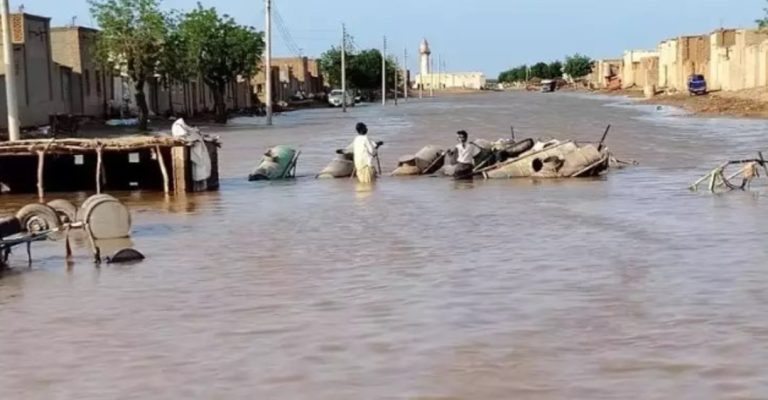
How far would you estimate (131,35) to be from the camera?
169 feet

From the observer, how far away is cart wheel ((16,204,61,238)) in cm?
1449

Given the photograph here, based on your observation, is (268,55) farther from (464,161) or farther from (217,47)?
(464,161)

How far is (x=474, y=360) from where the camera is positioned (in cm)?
812

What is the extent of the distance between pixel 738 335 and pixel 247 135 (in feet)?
135

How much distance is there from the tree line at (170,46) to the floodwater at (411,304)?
1282 inches

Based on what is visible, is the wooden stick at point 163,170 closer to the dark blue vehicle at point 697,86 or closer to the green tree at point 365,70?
the dark blue vehicle at point 697,86

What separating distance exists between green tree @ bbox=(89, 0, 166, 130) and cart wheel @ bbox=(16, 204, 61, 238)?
36398 millimetres

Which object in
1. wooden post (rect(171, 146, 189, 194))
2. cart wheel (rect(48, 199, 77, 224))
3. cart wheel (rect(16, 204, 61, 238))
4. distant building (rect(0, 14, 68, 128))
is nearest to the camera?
cart wheel (rect(16, 204, 61, 238))

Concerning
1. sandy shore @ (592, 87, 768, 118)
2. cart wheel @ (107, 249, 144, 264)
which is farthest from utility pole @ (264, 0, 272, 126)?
cart wheel @ (107, 249, 144, 264)

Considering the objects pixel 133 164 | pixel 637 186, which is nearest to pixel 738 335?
pixel 637 186

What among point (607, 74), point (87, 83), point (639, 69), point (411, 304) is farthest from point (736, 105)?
point (607, 74)

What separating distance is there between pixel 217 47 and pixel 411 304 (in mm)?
55494

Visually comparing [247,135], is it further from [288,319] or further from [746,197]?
[288,319]

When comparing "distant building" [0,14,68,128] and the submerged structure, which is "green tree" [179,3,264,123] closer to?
"distant building" [0,14,68,128]
